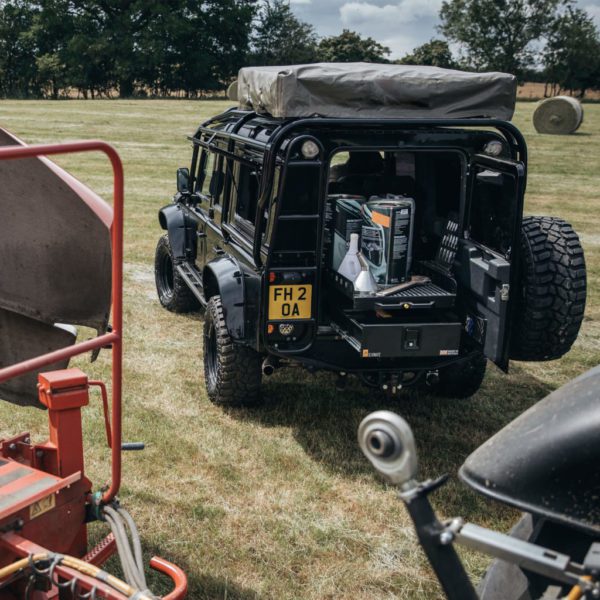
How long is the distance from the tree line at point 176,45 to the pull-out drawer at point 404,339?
45273mm

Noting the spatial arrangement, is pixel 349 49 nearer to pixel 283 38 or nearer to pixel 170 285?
pixel 283 38

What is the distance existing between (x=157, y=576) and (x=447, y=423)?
8.15ft

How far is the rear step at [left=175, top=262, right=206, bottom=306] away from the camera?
6719 millimetres

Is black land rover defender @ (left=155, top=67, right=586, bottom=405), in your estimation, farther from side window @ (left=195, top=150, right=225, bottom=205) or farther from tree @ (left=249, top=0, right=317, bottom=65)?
tree @ (left=249, top=0, right=317, bottom=65)

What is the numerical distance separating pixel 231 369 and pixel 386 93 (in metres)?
2.01

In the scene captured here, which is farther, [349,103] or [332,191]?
[332,191]

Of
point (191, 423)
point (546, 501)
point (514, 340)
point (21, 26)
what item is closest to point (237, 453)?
point (191, 423)

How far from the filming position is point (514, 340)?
507cm

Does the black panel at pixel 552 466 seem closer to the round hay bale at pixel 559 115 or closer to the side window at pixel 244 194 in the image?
the side window at pixel 244 194

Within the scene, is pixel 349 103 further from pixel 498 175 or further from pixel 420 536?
pixel 420 536

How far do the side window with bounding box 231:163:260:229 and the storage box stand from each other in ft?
3.36

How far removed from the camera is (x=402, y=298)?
4.91 metres

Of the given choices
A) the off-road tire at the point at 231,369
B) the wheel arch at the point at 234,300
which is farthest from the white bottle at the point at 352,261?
the off-road tire at the point at 231,369

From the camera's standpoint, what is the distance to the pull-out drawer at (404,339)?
4.81 metres
